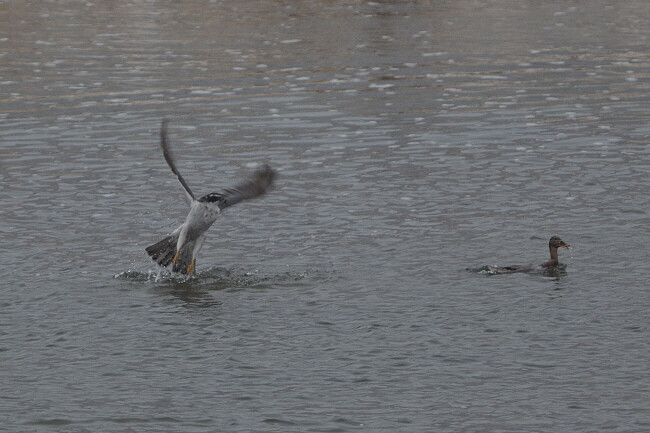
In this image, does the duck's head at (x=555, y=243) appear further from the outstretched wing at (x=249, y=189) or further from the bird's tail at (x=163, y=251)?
the bird's tail at (x=163, y=251)

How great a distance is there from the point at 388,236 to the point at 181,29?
87.0 feet

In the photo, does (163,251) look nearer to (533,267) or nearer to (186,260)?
(186,260)

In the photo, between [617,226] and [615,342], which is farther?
[617,226]

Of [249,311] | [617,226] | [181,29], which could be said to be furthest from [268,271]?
[181,29]

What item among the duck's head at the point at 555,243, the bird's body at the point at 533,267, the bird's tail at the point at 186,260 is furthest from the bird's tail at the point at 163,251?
the duck's head at the point at 555,243

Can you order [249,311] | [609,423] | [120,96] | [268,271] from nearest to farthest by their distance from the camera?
[609,423], [249,311], [268,271], [120,96]

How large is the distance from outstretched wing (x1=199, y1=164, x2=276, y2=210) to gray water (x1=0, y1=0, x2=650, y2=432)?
895 mm

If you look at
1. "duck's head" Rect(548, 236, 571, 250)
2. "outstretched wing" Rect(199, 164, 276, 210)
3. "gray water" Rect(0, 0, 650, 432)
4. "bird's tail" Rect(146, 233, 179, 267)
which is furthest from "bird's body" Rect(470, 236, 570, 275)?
"bird's tail" Rect(146, 233, 179, 267)

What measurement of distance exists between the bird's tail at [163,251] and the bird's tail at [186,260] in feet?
0.63

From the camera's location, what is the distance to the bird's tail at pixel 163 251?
16.1 meters

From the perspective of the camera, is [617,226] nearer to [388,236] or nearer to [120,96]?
[388,236]

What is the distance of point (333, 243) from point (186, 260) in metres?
2.19

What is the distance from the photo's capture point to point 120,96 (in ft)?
96.3

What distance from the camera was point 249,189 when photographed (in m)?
16.3
